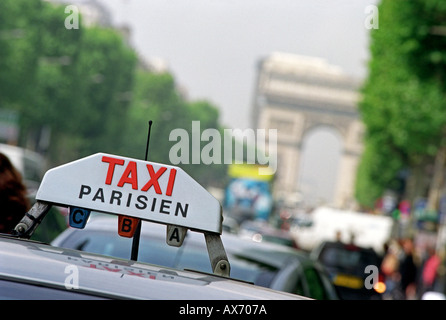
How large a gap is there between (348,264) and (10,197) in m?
14.8

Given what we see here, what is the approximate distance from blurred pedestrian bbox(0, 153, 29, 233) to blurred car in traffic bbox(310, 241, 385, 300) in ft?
44.8

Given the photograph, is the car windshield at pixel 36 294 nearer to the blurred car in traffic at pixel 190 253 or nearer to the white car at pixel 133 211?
the white car at pixel 133 211

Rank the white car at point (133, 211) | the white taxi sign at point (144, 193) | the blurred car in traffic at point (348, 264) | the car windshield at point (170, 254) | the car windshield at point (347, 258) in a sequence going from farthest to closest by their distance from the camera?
the car windshield at point (347, 258) < the blurred car in traffic at point (348, 264) < the car windshield at point (170, 254) < the white taxi sign at point (144, 193) < the white car at point (133, 211)

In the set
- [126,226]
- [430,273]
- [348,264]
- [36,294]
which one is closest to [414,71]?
[430,273]

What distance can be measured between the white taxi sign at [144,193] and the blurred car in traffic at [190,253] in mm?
2554

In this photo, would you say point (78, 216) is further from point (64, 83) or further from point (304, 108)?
point (304, 108)

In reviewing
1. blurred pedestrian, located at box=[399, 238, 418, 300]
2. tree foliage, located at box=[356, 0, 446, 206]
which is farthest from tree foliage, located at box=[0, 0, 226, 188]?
blurred pedestrian, located at box=[399, 238, 418, 300]

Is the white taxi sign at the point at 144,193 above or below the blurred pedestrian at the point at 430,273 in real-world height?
above

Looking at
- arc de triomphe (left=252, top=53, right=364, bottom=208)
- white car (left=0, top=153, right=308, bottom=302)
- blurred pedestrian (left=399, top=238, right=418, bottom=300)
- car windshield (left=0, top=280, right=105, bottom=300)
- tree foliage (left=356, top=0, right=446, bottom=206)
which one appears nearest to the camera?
car windshield (left=0, top=280, right=105, bottom=300)

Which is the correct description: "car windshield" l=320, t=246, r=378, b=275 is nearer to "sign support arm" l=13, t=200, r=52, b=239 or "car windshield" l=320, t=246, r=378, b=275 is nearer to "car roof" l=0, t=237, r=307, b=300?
"sign support arm" l=13, t=200, r=52, b=239

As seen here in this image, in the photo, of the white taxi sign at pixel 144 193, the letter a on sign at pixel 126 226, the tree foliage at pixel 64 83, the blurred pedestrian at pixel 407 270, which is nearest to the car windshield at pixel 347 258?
the blurred pedestrian at pixel 407 270

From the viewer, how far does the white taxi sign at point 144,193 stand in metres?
2.85

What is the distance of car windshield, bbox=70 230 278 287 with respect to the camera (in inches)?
217
